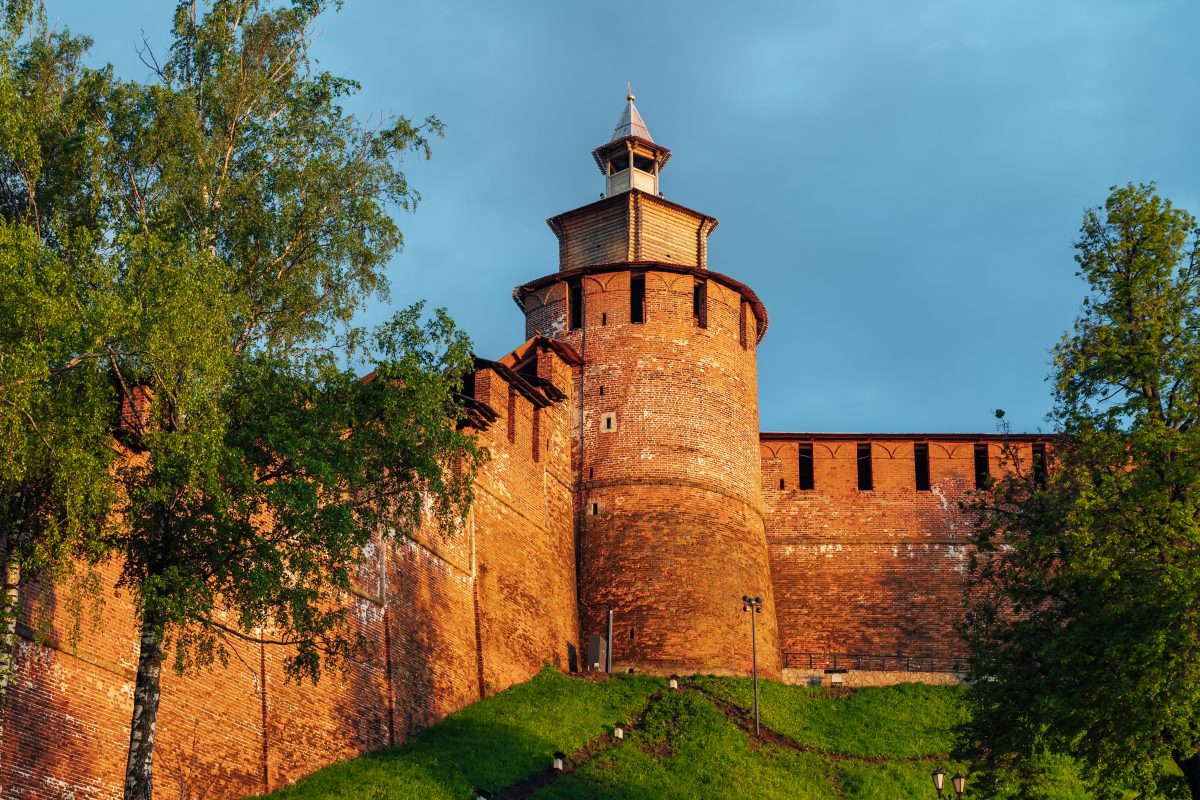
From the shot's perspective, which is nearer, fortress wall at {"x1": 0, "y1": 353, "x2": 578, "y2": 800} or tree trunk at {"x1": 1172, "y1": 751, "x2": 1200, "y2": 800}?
tree trunk at {"x1": 1172, "y1": 751, "x2": 1200, "y2": 800}

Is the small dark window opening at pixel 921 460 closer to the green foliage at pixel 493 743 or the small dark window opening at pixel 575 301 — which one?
the small dark window opening at pixel 575 301

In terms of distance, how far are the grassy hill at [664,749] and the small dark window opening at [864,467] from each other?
290 inches

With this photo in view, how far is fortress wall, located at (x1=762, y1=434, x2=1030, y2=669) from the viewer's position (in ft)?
121

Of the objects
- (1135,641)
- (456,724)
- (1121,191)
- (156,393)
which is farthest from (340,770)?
(1121,191)

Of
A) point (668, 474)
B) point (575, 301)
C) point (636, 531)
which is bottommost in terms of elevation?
point (636, 531)

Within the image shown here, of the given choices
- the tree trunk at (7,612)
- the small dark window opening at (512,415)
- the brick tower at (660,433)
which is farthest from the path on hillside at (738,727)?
the tree trunk at (7,612)

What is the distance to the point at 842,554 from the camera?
1503 inches

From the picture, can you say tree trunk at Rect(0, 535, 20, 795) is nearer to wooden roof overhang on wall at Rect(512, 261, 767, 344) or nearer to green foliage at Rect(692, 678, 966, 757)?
green foliage at Rect(692, 678, 966, 757)

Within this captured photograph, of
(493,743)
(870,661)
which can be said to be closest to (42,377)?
(493,743)

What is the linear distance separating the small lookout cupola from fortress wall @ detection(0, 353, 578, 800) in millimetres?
6777

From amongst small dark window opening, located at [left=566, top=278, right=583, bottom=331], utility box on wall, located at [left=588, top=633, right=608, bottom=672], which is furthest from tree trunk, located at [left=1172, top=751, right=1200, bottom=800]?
small dark window opening, located at [left=566, top=278, right=583, bottom=331]

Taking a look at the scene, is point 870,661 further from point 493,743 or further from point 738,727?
point 493,743

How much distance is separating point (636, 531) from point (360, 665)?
423 inches

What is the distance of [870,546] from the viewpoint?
126 ft
